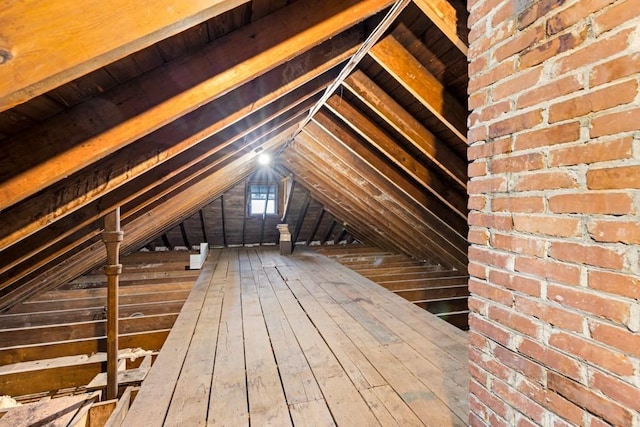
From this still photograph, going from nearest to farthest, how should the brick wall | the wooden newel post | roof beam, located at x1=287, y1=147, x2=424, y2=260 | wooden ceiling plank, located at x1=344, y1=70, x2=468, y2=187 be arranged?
the brick wall
the wooden newel post
wooden ceiling plank, located at x1=344, y1=70, x2=468, y2=187
roof beam, located at x1=287, y1=147, x2=424, y2=260

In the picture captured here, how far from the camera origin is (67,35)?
58 centimetres

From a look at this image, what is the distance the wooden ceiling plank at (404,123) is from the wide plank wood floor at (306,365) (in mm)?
1536

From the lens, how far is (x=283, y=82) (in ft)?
5.74

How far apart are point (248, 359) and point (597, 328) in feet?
7.11

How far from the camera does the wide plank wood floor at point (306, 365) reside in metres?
1.75

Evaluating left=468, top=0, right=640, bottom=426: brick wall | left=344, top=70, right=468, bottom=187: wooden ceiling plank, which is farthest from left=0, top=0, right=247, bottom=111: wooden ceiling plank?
left=344, top=70, right=468, bottom=187: wooden ceiling plank

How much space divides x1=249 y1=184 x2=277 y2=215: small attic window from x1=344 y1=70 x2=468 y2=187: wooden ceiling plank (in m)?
5.39

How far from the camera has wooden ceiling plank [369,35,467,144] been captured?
6.79 feet

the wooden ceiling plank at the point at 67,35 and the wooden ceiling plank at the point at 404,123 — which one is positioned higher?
the wooden ceiling plank at the point at 404,123

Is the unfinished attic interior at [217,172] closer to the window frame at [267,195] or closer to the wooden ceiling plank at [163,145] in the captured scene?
the wooden ceiling plank at [163,145]

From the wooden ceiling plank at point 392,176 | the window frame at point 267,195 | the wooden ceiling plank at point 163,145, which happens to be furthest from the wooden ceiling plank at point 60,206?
the window frame at point 267,195

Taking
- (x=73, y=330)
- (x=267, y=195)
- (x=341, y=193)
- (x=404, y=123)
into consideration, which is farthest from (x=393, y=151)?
(x=267, y=195)

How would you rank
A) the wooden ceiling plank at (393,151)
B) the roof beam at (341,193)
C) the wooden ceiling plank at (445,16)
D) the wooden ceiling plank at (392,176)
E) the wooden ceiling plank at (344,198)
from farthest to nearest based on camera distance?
the wooden ceiling plank at (344,198)
the roof beam at (341,193)
the wooden ceiling plank at (392,176)
the wooden ceiling plank at (393,151)
the wooden ceiling plank at (445,16)

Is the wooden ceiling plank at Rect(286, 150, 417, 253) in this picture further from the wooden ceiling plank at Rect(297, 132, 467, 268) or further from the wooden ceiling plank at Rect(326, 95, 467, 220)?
the wooden ceiling plank at Rect(326, 95, 467, 220)
